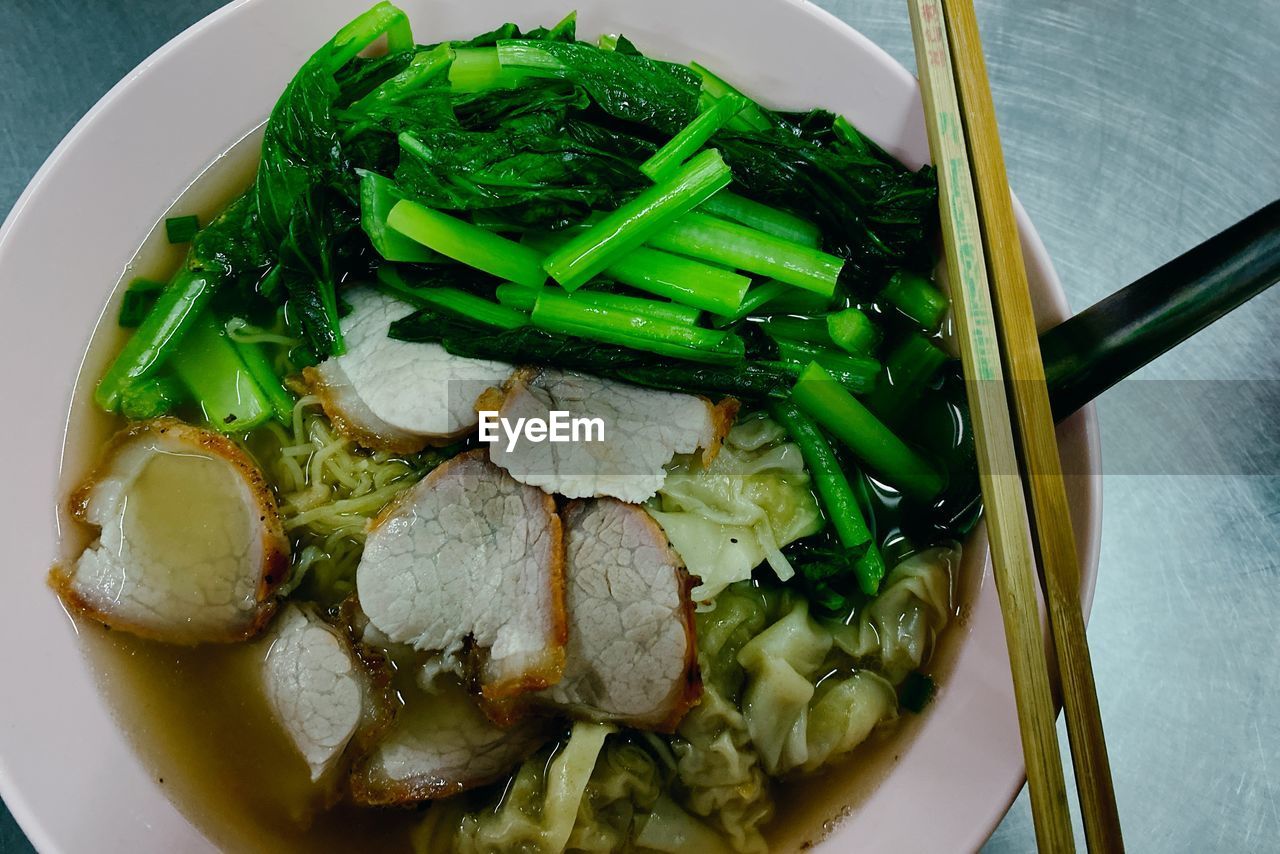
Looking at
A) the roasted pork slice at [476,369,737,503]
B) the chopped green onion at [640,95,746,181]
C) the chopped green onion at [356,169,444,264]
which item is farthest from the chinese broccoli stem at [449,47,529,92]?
the roasted pork slice at [476,369,737,503]

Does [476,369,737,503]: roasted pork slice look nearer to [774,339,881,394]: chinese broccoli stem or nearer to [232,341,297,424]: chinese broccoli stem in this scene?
[774,339,881,394]: chinese broccoli stem

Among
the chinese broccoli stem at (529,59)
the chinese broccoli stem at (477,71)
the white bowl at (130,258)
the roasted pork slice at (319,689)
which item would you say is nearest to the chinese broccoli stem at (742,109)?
the white bowl at (130,258)

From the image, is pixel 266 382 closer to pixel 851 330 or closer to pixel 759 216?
pixel 759 216

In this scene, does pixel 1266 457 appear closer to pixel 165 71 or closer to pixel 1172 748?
pixel 1172 748

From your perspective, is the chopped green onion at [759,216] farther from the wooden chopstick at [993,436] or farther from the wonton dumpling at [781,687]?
the wonton dumpling at [781,687]

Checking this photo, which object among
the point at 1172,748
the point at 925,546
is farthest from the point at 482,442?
the point at 1172,748

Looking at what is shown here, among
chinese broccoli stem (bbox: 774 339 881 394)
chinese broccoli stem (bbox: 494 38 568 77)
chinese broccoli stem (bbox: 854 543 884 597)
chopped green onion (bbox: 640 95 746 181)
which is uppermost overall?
chinese broccoli stem (bbox: 494 38 568 77)

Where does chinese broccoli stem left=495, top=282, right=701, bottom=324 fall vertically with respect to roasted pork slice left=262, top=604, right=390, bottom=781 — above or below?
above
